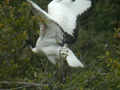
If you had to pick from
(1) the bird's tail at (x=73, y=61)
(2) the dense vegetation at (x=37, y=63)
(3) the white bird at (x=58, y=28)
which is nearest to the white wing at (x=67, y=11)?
(3) the white bird at (x=58, y=28)

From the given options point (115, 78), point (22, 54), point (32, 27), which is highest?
point (32, 27)

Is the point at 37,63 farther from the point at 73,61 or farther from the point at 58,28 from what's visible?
the point at 58,28

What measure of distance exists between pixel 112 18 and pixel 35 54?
2.07 meters

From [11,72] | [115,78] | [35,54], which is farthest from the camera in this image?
[35,54]

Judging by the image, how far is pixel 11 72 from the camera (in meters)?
3.76

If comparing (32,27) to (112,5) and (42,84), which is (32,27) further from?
(112,5)

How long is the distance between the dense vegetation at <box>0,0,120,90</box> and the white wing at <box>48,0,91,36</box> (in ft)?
0.44

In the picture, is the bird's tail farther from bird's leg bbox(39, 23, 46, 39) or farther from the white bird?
bird's leg bbox(39, 23, 46, 39)

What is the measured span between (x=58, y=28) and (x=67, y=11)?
31 cm

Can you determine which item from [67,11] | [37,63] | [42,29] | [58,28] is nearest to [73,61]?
[37,63]

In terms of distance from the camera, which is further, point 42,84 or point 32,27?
point 32,27

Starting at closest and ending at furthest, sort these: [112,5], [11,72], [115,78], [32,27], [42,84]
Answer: [115,78]
[42,84]
[11,72]
[32,27]
[112,5]

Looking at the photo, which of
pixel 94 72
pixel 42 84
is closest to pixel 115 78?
pixel 94 72

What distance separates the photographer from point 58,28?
462 cm
